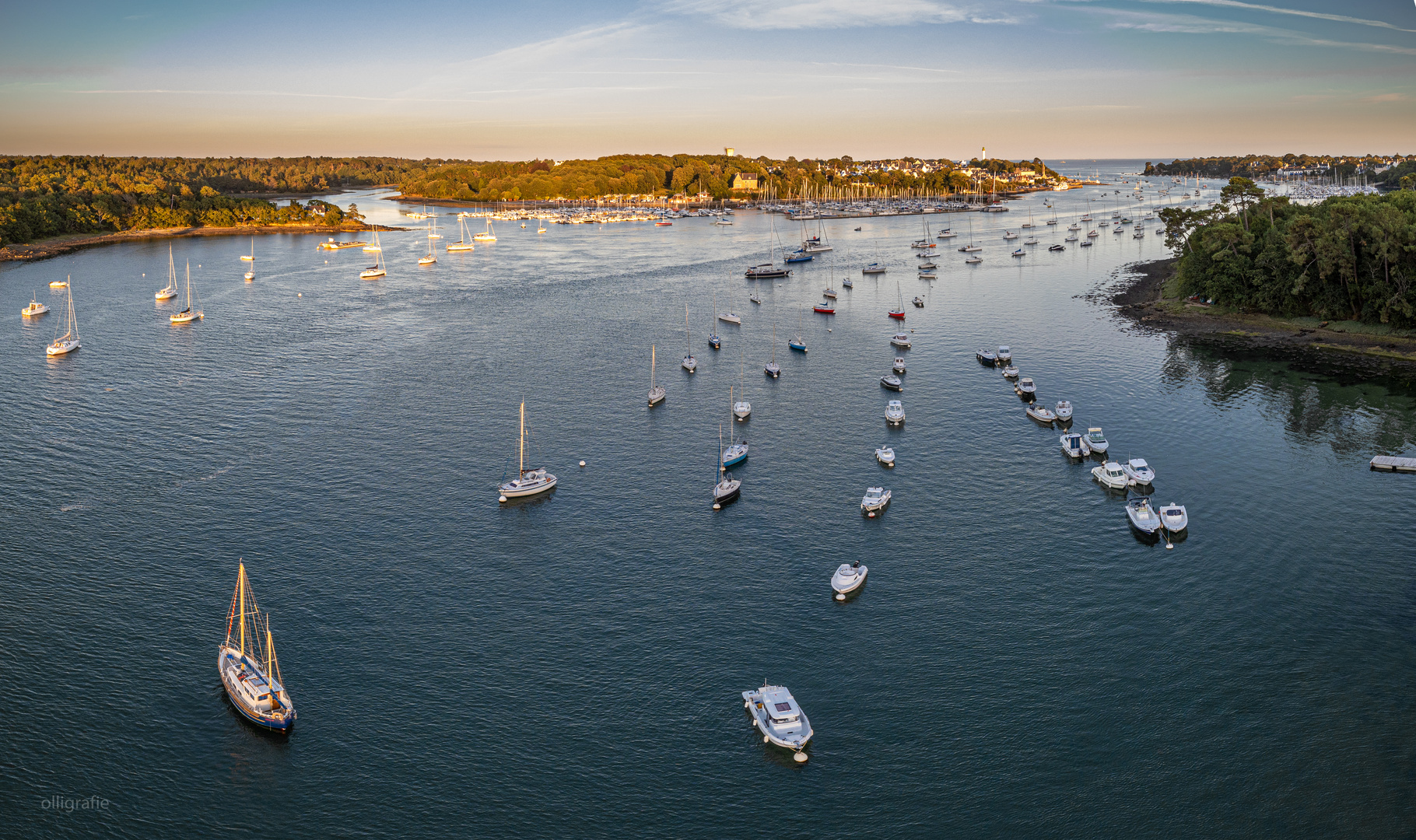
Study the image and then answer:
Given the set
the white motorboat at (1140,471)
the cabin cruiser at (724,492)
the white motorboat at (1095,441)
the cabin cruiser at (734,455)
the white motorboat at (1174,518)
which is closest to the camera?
the white motorboat at (1174,518)

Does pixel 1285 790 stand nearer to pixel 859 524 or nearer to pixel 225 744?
pixel 859 524

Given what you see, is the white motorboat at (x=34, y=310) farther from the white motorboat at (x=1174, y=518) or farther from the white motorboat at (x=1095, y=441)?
the white motorboat at (x=1174, y=518)

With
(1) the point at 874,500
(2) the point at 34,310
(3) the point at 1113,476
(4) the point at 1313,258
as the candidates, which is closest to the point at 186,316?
(2) the point at 34,310

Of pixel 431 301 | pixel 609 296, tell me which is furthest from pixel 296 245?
pixel 609 296

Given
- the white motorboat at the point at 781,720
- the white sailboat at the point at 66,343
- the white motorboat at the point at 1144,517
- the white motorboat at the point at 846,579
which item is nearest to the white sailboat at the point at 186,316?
the white sailboat at the point at 66,343

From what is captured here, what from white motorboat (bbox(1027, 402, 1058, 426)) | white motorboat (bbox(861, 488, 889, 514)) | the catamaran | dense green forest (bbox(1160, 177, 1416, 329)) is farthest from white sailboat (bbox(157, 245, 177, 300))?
dense green forest (bbox(1160, 177, 1416, 329))

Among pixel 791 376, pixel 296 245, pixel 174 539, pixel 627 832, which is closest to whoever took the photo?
pixel 627 832
